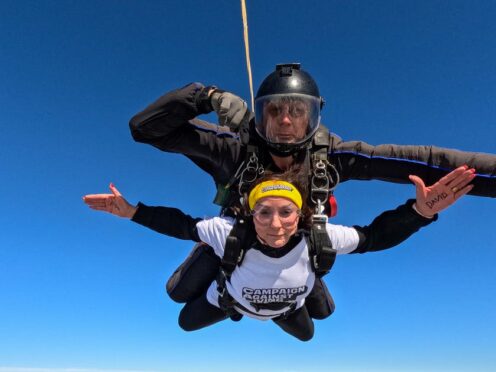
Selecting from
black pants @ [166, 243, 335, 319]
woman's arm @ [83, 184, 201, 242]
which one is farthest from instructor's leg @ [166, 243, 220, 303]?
woman's arm @ [83, 184, 201, 242]

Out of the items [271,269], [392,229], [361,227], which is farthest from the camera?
[361,227]

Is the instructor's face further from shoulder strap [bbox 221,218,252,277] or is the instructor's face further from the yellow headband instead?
shoulder strap [bbox 221,218,252,277]

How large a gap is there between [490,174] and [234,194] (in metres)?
1.63

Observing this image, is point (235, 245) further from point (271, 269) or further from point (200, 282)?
point (200, 282)

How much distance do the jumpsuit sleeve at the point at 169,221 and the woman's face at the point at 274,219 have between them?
49 cm

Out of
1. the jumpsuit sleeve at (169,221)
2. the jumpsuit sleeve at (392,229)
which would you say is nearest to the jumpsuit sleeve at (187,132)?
the jumpsuit sleeve at (169,221)

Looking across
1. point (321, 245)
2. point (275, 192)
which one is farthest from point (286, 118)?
point (321, 245)

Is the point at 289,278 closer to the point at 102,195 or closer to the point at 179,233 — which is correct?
the point at 179,233

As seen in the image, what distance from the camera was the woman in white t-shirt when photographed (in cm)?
290

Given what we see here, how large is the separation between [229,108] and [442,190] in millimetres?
1400

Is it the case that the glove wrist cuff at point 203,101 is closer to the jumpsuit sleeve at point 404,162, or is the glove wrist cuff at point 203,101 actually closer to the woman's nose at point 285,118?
the woman's nose at point 285,118

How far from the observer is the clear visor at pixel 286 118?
3.01m

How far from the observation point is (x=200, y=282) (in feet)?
12.4

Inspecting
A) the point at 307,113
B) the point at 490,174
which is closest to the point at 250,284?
the point at 307,113
